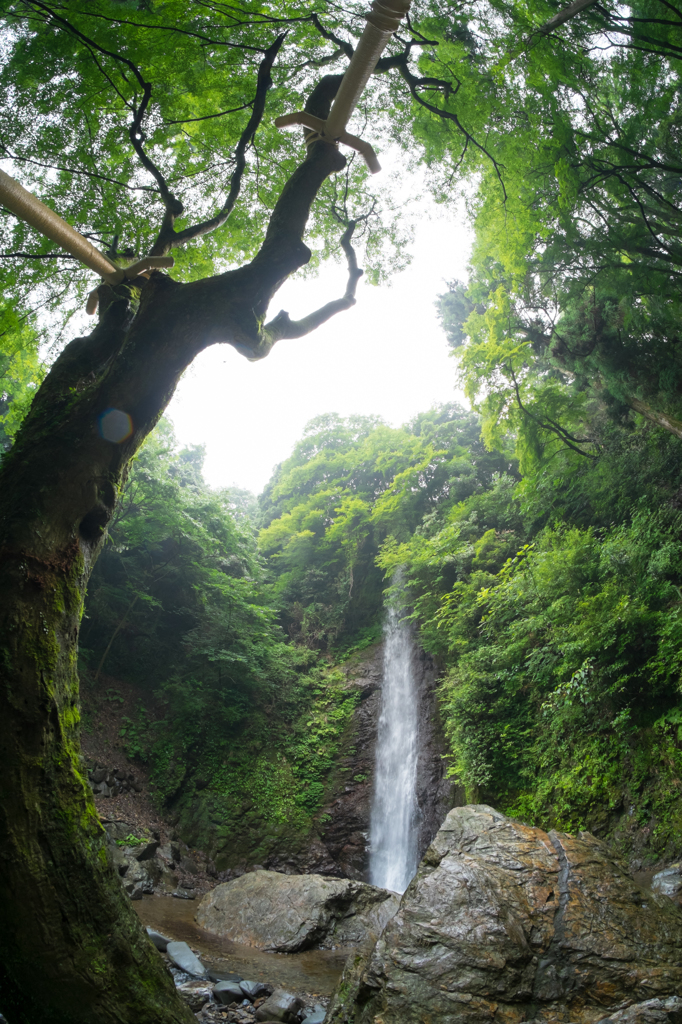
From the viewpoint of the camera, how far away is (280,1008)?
12.8 ft

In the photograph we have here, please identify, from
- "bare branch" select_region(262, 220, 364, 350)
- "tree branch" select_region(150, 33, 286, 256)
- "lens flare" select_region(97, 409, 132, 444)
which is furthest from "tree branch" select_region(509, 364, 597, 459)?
"lens flare" select_region(97, 409, 132, 444)

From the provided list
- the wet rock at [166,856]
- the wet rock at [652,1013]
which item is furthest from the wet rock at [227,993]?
the wet rock at [166,856]

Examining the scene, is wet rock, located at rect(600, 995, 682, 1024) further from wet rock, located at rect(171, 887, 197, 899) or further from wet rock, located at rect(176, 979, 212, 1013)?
wet rock, located at rect(171, 887, 197, 899)

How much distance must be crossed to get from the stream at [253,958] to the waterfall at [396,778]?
3215 millimetres

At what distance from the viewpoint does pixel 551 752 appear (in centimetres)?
729

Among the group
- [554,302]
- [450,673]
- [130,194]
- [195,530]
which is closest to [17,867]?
[130,194]

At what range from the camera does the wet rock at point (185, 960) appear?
454cm

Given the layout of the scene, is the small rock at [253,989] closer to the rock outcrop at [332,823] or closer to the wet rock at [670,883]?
the wet rock at [670,883]

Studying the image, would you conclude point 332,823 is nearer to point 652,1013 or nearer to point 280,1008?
point 280,1008

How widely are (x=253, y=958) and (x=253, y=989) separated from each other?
172 cm

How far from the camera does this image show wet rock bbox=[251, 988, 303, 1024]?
12.5 feet

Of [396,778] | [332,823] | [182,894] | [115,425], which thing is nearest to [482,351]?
[115,425]

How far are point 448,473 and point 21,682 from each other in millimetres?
15681

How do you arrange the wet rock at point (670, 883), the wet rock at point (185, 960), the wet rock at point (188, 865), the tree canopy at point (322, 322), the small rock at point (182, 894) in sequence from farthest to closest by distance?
1. the wet rock at point (188, 865)
2. the small rock at point (182, 894)
3. the wet rock at point (185, 960)
4. the wet rock at point (670, 883)
5. the tree canopy at point (322, 322)
